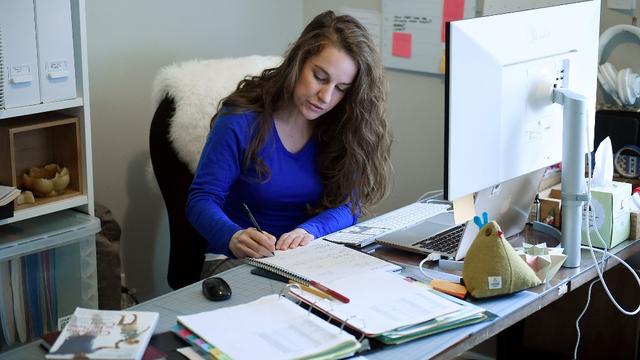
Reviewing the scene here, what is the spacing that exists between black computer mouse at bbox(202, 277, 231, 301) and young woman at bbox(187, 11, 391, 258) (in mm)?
313

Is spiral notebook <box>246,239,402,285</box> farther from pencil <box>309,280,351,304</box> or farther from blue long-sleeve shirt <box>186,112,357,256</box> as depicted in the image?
blue long-sleeve shirt <box>186,112,357,256</box>

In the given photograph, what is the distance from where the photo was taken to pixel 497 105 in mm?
1615

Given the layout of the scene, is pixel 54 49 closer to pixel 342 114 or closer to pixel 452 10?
pixel 342 114

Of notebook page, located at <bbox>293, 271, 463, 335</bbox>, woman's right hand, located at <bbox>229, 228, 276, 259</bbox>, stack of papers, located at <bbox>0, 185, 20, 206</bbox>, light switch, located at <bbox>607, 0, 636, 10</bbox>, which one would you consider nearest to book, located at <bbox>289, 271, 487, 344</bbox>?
notebook page, located at <bbox>293, 271, 463, 335</bbox>

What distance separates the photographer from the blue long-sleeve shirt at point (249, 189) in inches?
79.7

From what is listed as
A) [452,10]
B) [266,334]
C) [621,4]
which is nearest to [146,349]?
[266,334]

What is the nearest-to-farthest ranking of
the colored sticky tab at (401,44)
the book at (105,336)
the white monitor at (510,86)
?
the book at (105,336)
the white monitor at (510,86)
the colored sticky tab at (401,44)

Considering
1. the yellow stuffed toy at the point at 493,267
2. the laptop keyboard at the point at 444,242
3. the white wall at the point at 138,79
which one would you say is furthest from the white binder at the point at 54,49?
the yellow stuffed toy at the point at 493,267

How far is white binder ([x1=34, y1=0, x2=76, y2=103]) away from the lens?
80.0 inches

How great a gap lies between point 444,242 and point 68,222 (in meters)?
1.00

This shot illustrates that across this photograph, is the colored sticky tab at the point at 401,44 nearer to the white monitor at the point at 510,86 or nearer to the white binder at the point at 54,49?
the white monitor at the point at 510,86

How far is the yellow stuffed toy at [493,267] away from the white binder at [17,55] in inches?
44.8

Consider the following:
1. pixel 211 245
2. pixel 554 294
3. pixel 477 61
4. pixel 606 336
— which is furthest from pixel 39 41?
pixel 606 336

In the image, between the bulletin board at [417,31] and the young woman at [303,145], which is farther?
the bulletin board at [417,31]
